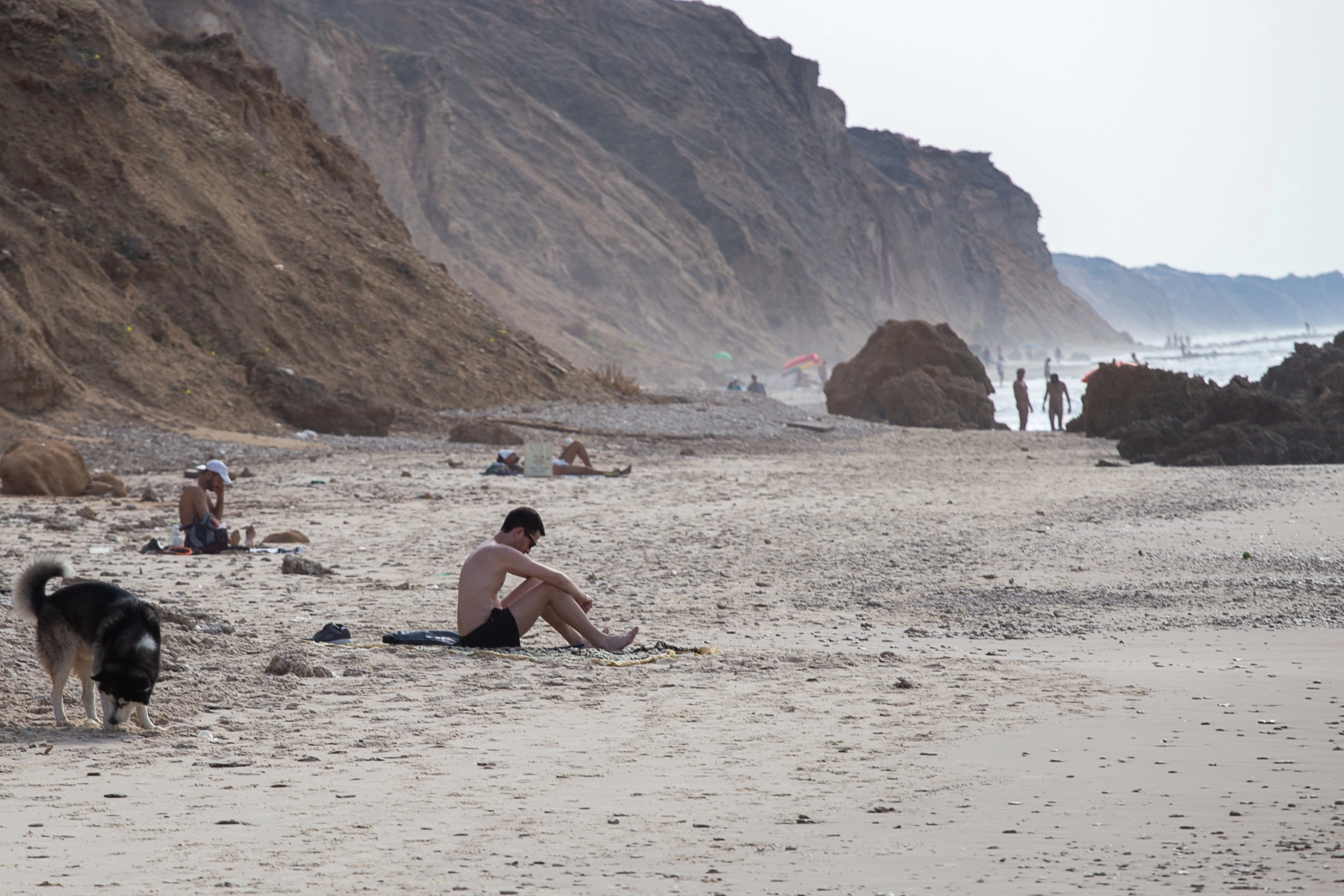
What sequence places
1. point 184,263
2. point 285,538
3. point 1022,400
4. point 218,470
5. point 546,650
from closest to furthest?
point 546,650 → point 285,538 → point 218,470 → point 184,263 → point 1022,400

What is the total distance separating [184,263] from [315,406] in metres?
4.35

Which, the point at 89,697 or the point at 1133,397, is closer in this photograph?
the point at 89,697

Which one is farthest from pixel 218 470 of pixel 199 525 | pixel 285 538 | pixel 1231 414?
pixel 1231 414

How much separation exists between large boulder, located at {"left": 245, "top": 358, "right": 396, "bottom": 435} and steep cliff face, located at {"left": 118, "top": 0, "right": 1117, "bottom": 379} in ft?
58.8

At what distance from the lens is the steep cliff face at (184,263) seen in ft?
63.6

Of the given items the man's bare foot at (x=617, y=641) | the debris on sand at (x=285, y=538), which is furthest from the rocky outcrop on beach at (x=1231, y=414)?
the man's bare foot at (x=617, y=641)

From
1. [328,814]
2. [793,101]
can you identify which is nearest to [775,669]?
[328,814]

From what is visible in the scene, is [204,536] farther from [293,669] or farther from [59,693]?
[59,693]

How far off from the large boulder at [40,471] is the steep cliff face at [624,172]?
24821mm

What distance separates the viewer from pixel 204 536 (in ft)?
31.4

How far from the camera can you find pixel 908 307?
92.4 m

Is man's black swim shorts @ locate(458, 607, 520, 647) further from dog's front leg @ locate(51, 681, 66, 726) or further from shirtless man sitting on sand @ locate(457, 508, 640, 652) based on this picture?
dog's front leg @ locate(51, 681, 66, 726)

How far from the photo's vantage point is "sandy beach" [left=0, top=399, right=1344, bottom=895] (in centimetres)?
350

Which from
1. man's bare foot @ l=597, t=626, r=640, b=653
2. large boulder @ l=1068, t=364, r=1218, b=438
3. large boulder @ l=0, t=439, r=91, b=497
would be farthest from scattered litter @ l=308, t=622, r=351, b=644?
large boulder @ l=1068, t=364, r=1218, b=438
